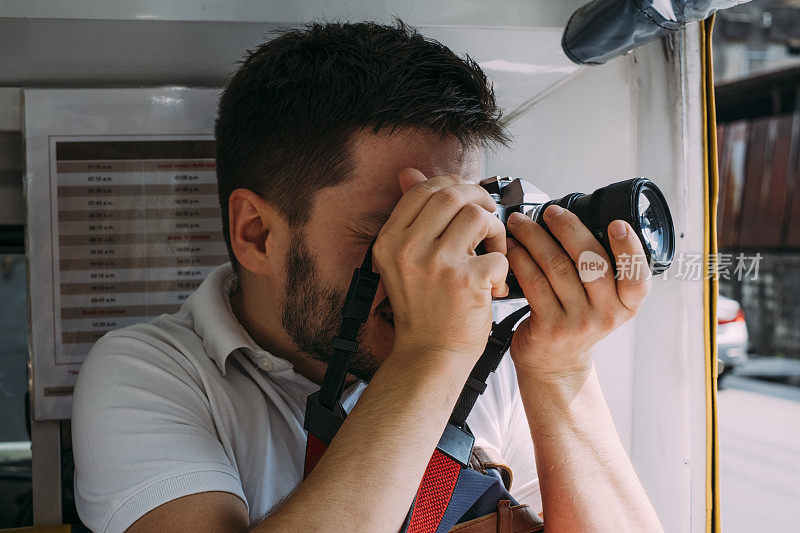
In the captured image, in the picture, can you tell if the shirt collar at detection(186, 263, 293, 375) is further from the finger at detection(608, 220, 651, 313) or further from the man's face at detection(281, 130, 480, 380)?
the finger at detection(608, 220, 651, 313)

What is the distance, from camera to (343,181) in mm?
940

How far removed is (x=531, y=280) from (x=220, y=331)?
0.44 meters

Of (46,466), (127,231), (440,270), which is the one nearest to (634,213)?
(440,270)

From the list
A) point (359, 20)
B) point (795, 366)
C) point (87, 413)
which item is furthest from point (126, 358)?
point (795, 366)

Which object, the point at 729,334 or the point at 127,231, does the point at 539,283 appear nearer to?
the point at 127,231

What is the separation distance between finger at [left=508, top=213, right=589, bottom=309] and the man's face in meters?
0.11

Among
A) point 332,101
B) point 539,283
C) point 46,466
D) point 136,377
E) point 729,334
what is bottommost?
point 729,334

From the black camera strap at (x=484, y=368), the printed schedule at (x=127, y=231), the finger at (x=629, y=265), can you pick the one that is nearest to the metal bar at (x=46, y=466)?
the printed schedule at (x=127, y=231)

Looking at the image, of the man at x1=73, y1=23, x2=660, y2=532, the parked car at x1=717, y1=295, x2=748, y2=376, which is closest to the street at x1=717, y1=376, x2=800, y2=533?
the parked car at x1=717, y1=295, x2=748, y2=376

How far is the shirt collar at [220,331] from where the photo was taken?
3.13 feet

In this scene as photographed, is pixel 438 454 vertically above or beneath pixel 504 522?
above

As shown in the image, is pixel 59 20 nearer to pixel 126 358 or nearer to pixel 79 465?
pixel 126 358

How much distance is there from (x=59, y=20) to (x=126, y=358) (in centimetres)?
59

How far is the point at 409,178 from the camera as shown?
876 mm
